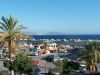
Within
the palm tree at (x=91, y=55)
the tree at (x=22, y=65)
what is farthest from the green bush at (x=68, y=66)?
the palm tree at (x=91, y=55)

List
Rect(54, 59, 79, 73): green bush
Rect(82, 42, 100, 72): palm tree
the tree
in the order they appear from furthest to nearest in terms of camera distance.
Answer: Rect(82, 42, 100, 72): palm tree → Rect(54, 59, 79, 73): green bush → the tree

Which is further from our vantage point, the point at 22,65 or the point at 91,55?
the point at 91,55

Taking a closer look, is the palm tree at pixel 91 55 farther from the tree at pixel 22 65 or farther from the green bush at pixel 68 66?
the tree at pixel 22 65

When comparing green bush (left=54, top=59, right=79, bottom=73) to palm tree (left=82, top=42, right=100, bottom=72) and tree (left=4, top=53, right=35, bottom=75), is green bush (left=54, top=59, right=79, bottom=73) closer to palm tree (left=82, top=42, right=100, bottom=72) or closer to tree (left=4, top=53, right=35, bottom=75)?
tree (left=4, top=53, right=35, bottom=75)

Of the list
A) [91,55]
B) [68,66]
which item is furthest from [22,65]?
[91,55]

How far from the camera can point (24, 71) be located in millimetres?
33000

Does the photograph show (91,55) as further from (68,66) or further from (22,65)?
(22,65)

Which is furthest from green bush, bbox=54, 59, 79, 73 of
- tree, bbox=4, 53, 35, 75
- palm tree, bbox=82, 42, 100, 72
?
palm tree, bbox=82, 42, 100, 72

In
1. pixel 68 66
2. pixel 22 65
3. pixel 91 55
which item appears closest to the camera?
pixel 22 65

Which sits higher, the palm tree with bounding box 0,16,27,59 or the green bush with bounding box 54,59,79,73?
the palm tree with bounding box 0,16,27,59

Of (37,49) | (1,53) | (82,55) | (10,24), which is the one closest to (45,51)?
(37,49)

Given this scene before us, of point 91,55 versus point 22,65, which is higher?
point 91,55

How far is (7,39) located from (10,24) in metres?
1.74

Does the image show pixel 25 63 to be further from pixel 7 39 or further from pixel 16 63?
pixel 7 39
